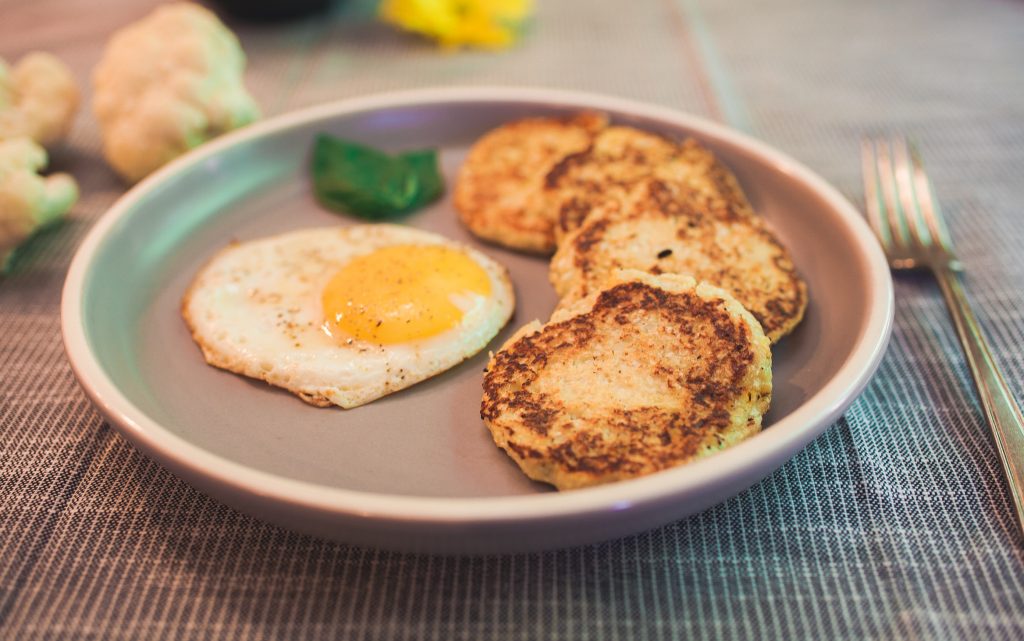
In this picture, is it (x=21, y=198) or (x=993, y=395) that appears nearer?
(x=993, y=395)

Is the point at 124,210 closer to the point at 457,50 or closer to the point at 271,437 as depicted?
the point at 271,437

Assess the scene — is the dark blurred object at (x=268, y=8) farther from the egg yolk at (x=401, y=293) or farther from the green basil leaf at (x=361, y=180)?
the egg yolk at (x=401, y=293)

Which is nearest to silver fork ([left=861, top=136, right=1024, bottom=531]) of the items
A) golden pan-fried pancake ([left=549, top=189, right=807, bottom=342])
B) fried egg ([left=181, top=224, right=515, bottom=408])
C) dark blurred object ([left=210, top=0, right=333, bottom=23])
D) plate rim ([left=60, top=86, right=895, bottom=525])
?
plate rim ([left=60, top=86, right=895, bottom=525])

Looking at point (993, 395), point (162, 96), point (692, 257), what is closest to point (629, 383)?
point (692, 257)

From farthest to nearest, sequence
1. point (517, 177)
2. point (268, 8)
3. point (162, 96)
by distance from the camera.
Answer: point (268, 8)
point (162, 96)
point (517, 177)

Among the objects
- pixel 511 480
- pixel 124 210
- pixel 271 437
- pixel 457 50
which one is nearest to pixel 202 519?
pixel 271 437

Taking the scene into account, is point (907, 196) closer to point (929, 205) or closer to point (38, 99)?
point (929, 205)

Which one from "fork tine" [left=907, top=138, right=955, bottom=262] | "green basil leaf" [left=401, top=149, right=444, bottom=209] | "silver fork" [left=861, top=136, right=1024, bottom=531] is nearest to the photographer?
"silver fork" [left=861, top=136, right=1024, bottom=531]

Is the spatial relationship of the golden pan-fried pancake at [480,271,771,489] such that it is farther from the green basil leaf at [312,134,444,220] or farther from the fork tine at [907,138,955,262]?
the fork tine at [907,138,955,262]
